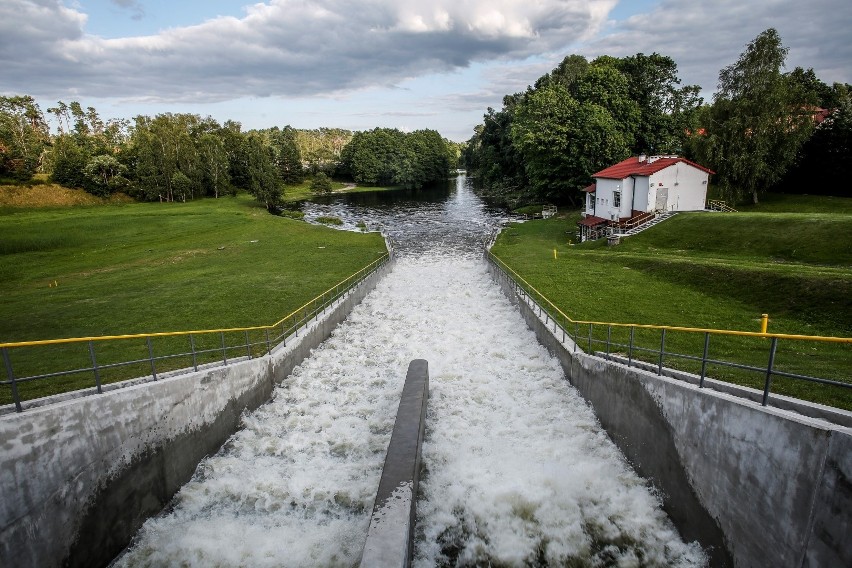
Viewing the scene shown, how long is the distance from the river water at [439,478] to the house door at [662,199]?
2791 centimetres

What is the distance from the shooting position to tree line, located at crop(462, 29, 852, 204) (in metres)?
40.8

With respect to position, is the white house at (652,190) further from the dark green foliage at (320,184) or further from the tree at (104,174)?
the tree at (104,174)

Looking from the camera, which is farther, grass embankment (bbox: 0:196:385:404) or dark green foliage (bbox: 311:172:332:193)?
dark green foliage (bbox: 311:172:332:193)

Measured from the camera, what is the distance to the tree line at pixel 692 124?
40.8 m

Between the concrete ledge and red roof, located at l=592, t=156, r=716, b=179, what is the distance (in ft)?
114

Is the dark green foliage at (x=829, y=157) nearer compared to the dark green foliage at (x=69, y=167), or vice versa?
the dark green foliage at (x=829, y=157)

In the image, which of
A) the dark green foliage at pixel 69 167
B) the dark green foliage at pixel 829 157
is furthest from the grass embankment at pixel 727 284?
the dark green foliage at pixel 69 167

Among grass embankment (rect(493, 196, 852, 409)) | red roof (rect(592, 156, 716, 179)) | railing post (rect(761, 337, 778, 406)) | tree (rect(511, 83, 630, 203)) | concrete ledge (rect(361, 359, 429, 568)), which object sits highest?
tree (rect(511, 83, 630, 203))

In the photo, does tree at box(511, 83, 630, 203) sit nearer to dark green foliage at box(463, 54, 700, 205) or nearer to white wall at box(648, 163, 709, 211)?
dark green foliage at box(463, 54, 700, 205)

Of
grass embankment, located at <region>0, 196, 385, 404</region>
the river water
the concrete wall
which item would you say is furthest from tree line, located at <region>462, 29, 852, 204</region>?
the concrete wall

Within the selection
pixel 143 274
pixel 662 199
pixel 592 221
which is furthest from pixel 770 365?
pixel 592 221

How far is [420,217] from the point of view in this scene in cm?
6831

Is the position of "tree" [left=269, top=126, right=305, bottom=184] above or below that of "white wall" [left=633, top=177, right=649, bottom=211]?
above

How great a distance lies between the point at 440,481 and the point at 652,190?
120ft
